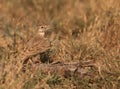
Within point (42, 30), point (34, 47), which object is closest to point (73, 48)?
point (34, 47)

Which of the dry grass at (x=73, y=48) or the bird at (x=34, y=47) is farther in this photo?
the bird at (x=34, y=47)

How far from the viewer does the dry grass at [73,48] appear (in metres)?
7.36

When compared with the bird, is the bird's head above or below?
above

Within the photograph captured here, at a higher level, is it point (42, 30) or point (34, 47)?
point (42, 30)

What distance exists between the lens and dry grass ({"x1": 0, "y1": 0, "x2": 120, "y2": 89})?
24.1 feet

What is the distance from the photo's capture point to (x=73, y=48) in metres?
8.67

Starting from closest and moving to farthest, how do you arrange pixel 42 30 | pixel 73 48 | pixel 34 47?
pixel 34 47
pixel 73 48
pixel 42 30

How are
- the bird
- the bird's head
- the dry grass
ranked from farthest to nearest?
the bird's head → the bird → the dry grass

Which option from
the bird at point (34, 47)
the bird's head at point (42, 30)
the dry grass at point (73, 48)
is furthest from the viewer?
the bird's head at point (42, 30)

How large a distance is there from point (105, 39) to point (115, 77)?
1.76 metres

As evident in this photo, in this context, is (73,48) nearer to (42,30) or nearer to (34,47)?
(34,47)

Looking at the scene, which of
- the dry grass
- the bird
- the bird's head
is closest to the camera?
the dry grass

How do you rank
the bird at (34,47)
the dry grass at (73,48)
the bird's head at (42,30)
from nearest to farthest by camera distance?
1. the dry grass at (73,48)
2. the bird at (34,47)
3. the bird's head at (42,30)

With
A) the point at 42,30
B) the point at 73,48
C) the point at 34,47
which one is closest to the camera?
the point at 34,47
